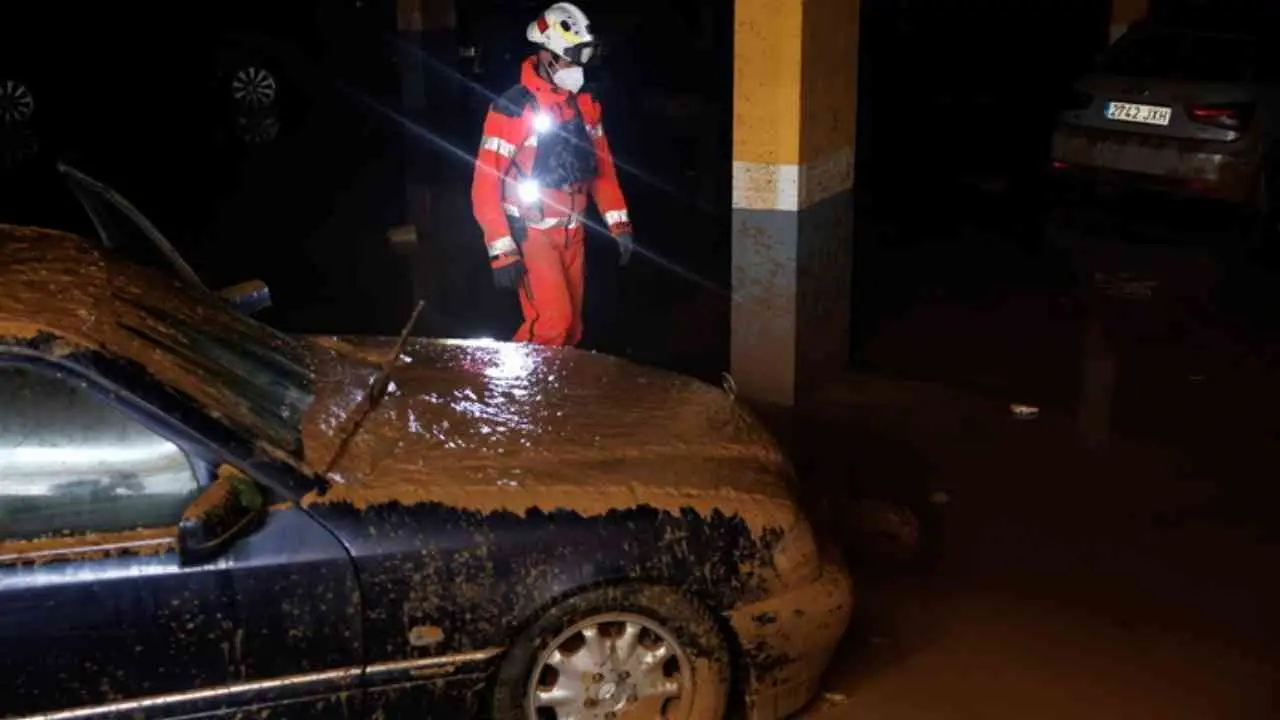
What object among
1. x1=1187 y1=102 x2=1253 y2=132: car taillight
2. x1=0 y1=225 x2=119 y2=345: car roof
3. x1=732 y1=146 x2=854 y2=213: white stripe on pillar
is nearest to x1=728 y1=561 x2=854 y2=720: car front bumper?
x1=0 y1=225 x2=119 y2=345: car roof

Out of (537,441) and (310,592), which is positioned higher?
(537,441)

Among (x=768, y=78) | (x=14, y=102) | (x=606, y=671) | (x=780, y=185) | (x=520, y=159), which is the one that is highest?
(x=768, y=78)

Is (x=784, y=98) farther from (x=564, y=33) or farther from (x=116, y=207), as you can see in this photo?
(x=116, y=207)

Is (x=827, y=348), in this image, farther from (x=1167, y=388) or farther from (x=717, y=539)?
(x=717, y=539)

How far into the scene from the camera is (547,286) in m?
5.87

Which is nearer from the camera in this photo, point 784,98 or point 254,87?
point 784,98

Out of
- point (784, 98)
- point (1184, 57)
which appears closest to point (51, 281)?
point (784, 98)

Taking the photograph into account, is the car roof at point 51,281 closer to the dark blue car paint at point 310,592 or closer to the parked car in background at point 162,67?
the dark blue car paint at point 310,592

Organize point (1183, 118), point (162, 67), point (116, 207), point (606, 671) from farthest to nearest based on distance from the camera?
point (162, 67) < point (1183, 118) < point (116, 207) < point (606, 671)

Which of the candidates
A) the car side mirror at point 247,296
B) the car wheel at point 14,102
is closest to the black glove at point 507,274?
the car side mirror at point 247,296

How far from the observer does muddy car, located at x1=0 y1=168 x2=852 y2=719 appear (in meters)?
3.01

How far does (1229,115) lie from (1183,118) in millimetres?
322

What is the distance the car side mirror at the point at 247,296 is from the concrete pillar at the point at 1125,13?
1247cm

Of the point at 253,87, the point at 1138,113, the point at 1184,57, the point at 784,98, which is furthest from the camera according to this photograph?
the point at 253,87
